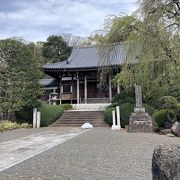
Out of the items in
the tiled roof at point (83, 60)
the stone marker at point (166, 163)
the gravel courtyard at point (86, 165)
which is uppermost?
the tiled roof at point (83, 60)

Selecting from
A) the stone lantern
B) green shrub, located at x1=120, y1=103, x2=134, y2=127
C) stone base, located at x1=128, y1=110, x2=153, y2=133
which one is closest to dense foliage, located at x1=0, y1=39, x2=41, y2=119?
green shrub, located at x1=120, y1=103, x2=134, y2=127

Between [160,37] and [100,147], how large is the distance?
564cm

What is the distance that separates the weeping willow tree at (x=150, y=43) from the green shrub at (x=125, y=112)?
1239 millimetres

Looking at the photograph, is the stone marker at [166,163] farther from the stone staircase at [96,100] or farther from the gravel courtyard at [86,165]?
the stone staircase at [96,100]

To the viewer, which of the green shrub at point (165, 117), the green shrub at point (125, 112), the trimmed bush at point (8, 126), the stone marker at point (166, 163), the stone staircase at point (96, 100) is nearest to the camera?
the stone marker at point (166, 163)

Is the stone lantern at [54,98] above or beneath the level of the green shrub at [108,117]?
above

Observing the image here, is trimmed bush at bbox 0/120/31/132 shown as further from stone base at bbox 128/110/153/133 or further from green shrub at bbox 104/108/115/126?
stone base at bbox 128/110/153/133

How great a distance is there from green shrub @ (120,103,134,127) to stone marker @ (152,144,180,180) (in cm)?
1537

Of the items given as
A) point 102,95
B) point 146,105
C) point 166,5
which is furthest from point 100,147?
point 102,95

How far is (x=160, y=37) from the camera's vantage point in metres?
13.1

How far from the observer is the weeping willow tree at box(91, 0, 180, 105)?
1151 cm

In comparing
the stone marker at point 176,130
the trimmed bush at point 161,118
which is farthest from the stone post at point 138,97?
the stone marker at point 176,130

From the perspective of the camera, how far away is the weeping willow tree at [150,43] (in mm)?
11508

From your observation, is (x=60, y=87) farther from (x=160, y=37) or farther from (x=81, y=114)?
(x=160, y=37)
